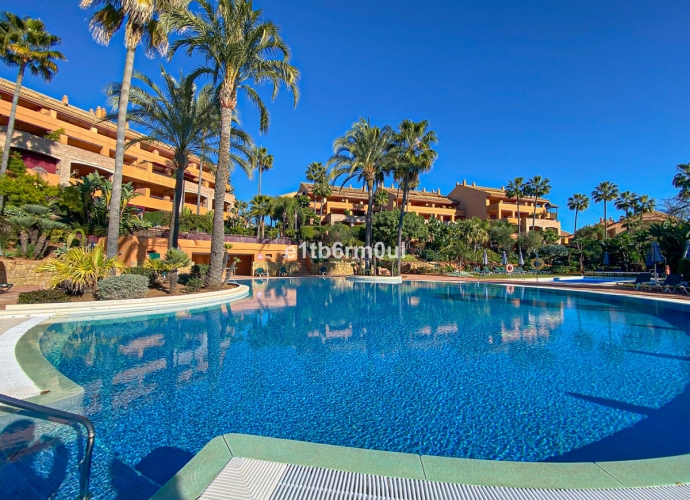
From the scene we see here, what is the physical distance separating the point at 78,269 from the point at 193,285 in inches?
170

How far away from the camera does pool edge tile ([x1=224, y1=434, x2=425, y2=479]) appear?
2592 millimetres

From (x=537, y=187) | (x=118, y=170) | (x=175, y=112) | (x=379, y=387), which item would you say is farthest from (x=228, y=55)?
(x=537, y=187)

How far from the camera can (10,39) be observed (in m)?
18.2

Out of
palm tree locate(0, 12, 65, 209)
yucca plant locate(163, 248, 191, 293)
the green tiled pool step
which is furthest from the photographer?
palm tree locate(0, 12, 65, 209)

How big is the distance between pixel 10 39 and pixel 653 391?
98.0 ft

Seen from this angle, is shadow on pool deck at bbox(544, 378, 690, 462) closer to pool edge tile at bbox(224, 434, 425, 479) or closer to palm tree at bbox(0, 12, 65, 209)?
pool edge tile at bbox(224, 434, 425, 479)

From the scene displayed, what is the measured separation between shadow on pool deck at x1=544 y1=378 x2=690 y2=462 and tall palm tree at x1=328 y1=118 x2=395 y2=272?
851 inches

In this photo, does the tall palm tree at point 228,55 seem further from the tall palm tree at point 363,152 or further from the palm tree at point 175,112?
the tall palm tree at point 363,152

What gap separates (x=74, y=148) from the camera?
26328mm

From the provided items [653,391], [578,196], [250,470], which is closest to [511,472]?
[250,470]

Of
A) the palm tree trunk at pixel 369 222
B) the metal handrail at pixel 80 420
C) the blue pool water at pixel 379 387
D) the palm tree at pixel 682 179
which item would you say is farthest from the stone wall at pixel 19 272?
the palm tree at pixel 682 179

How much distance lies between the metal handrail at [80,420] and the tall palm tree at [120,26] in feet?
41.7

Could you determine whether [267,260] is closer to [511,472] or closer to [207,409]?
[207,409]

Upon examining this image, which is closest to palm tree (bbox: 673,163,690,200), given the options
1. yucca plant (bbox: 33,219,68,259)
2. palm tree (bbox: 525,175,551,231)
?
palm tree (bbox: 525,175,551,231)
